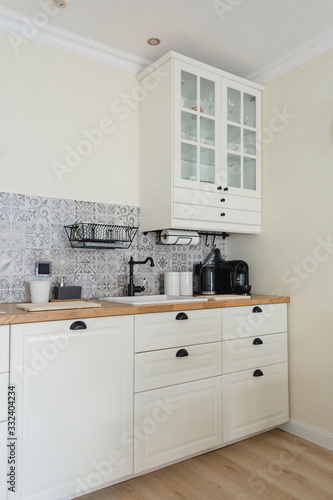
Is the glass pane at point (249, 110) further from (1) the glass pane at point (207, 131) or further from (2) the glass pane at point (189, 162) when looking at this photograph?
(2) the glass pane at point (189, 162)

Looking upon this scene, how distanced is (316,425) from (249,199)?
1.59 meters

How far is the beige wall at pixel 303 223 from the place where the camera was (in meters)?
2.55

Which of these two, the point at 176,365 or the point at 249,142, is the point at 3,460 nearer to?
the point at 176,365

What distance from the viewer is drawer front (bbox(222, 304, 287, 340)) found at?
2.45 m

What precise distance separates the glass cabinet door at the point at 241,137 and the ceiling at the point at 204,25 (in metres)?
0.25

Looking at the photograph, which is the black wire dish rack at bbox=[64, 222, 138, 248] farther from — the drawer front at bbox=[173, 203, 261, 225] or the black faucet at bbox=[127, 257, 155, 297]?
the drawer front at bbox=[173, 203, 261, 225]

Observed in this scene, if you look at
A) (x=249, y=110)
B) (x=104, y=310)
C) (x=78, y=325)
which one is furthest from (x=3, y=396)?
(x=249, y=110)

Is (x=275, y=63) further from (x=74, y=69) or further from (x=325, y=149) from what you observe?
(x=74, y=69)

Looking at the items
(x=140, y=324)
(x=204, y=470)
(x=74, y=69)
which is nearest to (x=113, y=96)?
(x=74, y=69)

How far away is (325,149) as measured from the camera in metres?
2.57

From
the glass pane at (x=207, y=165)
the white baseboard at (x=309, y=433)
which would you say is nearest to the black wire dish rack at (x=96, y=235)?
the glass pane at (x=207, y=165)

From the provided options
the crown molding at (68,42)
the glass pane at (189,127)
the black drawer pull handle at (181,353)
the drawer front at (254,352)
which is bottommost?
the drawer front at (254,352)

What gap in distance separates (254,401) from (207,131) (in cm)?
181

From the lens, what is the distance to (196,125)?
265 centimetres
